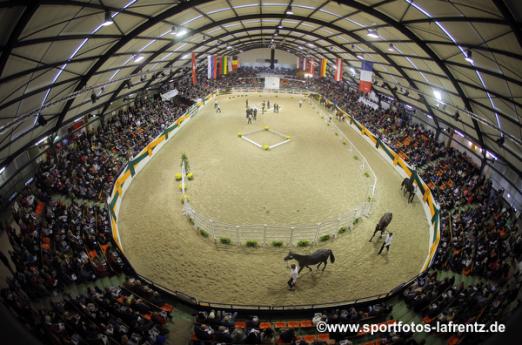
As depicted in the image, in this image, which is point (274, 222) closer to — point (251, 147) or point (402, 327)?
point (402, 327)

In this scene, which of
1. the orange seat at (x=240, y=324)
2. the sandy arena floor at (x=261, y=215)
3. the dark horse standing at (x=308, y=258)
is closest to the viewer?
the orange seat at (x=240, y=324)

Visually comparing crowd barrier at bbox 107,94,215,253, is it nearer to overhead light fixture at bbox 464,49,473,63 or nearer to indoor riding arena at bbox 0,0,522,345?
indoor riding arena at bbox 0,0,522,345

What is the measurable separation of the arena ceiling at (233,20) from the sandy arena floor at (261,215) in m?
6.56

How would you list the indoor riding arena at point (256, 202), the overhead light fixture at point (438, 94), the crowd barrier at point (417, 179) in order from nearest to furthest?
the indoor riding arena at point (256, 202), the crowd barrier at point (417, 179), the overhead light fixture at point (438, 94)

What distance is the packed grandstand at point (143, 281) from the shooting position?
8125mm

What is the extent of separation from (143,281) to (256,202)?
8136mm

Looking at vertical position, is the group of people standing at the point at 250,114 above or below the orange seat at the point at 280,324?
above

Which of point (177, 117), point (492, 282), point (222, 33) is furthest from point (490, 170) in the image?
point (177, 117)

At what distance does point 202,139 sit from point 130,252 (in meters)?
16.2

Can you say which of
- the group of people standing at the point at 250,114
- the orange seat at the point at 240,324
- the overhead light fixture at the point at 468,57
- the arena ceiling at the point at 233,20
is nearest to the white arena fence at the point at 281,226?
the orange seat at the point at 240,324

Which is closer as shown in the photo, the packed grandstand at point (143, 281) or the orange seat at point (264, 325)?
the packed grandstand at point (143, 281)

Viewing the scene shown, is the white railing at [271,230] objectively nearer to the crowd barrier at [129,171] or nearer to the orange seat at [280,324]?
the crowd barrier at [129,171]

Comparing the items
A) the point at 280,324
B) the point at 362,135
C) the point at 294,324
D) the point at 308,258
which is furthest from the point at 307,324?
the point at 362,135

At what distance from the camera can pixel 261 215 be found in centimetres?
1576
